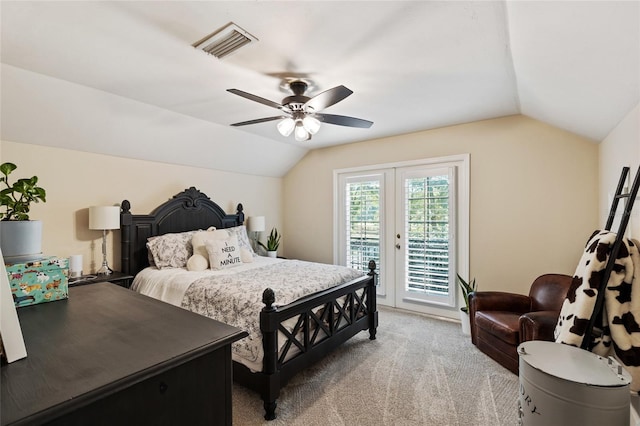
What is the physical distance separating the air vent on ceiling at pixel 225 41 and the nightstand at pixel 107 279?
8.16 feet

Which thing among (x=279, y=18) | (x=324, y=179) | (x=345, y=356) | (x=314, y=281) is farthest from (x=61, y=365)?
(x=324, y=179)

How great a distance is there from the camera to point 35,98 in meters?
2.57

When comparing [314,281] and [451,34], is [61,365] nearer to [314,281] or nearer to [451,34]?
[314,281]

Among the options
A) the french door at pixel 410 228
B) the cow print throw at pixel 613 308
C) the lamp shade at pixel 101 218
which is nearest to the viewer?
the cow print throw at pixel 613 308

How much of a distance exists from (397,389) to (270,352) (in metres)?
1.11

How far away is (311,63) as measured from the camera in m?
2.26

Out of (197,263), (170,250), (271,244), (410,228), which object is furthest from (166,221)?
(410,228)

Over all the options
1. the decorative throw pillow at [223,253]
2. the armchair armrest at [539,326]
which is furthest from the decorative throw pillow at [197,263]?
the armchair armrest at [539,326]

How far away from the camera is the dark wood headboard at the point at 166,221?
3498mm

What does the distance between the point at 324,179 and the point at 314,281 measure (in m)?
2.53

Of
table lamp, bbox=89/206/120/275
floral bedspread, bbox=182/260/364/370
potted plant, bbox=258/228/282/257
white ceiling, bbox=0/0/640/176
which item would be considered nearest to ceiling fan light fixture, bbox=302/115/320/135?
white ceiling, bbox=0/0/640/176

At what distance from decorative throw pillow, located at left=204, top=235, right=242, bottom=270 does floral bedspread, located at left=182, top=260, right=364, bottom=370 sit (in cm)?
38

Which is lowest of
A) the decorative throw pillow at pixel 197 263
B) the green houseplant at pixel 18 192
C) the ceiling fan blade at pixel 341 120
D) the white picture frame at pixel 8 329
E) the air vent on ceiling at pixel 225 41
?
the decorative throw pillow at pixel 197 263

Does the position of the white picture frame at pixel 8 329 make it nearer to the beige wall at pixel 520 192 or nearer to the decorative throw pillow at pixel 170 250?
the decorative throw pillow at pixel 170 250
